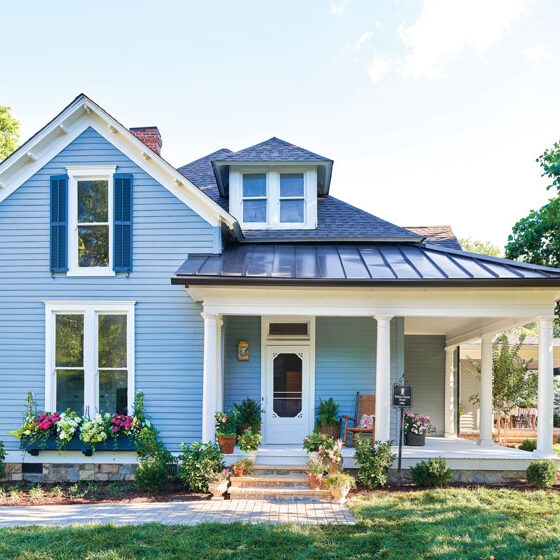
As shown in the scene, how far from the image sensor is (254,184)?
36.8ft

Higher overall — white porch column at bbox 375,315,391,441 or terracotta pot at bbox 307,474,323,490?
white porch column at bbox 375,315,391,441

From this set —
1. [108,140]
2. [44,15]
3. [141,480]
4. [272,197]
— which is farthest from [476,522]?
[44,15]

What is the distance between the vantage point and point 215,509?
7.22 m

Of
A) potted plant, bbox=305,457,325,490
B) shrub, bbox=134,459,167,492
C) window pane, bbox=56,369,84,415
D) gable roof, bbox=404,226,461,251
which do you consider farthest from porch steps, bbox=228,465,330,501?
gable roof, bbox=404,226,461,251

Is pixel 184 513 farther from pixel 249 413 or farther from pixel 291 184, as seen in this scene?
pixel 291 184

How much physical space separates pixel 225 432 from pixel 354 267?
3819 mm

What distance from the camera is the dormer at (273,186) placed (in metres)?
10.9

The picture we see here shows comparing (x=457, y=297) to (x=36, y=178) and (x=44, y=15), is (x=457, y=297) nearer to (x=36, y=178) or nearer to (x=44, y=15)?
(x=36, y=178)

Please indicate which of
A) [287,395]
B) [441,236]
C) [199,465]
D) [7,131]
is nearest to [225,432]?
[199,465]

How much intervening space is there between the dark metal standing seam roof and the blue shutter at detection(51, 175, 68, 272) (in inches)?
98.5

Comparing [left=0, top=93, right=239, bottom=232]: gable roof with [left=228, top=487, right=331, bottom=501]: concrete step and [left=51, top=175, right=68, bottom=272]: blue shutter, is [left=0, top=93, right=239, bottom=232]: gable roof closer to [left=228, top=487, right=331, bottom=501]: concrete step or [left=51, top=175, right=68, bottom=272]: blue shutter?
[left=51, top=175, right=68, bottom=272]: blue shutter

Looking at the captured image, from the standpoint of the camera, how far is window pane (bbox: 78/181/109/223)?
9750mm

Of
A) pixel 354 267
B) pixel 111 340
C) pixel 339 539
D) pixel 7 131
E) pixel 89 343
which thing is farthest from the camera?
pixel 7 131

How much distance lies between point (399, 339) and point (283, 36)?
7.54 metres
